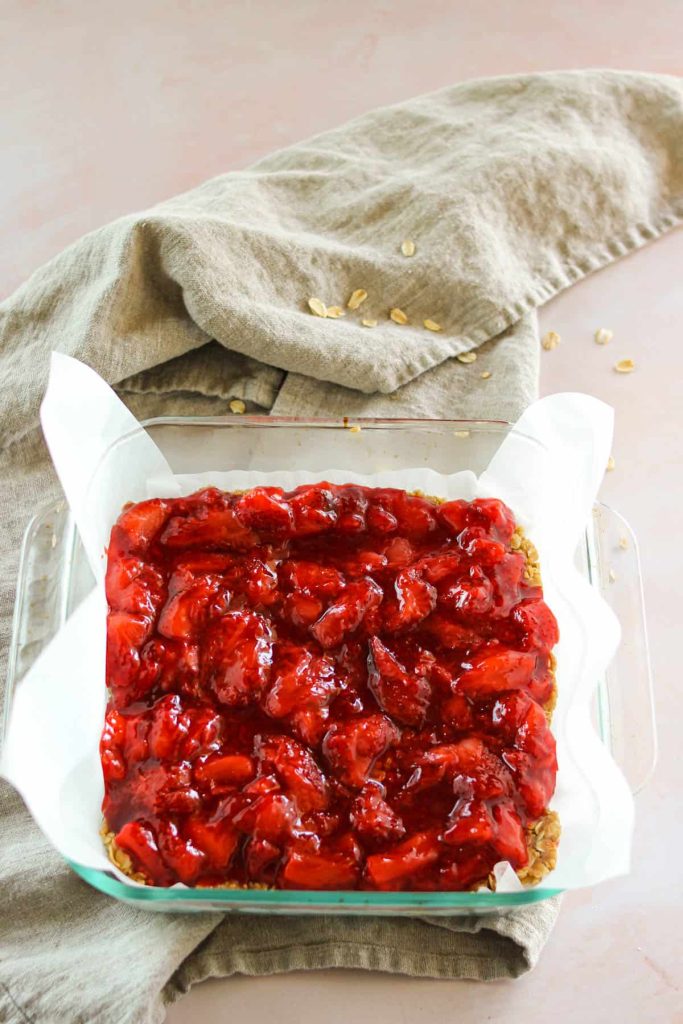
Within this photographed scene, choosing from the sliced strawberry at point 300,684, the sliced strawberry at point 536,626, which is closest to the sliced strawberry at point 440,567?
the sliced strawberry at point 536,626

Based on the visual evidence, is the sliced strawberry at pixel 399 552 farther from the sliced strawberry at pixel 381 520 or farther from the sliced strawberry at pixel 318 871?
the sliced strawberry at pixel 318 871

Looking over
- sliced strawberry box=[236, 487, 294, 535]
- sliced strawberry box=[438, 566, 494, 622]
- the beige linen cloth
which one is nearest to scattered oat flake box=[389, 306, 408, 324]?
the beige linen cloth

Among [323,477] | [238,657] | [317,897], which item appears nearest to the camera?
[317,897]

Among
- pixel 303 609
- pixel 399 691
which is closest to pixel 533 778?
pixel 399 691

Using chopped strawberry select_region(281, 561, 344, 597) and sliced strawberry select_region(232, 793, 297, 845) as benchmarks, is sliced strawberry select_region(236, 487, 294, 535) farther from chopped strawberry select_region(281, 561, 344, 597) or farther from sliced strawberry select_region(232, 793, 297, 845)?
sliced strawberry select_region(232, 793, 297, 845)

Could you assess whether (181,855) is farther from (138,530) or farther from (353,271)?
(353,271)

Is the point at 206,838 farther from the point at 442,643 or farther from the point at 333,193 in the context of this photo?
the point at 333,193
